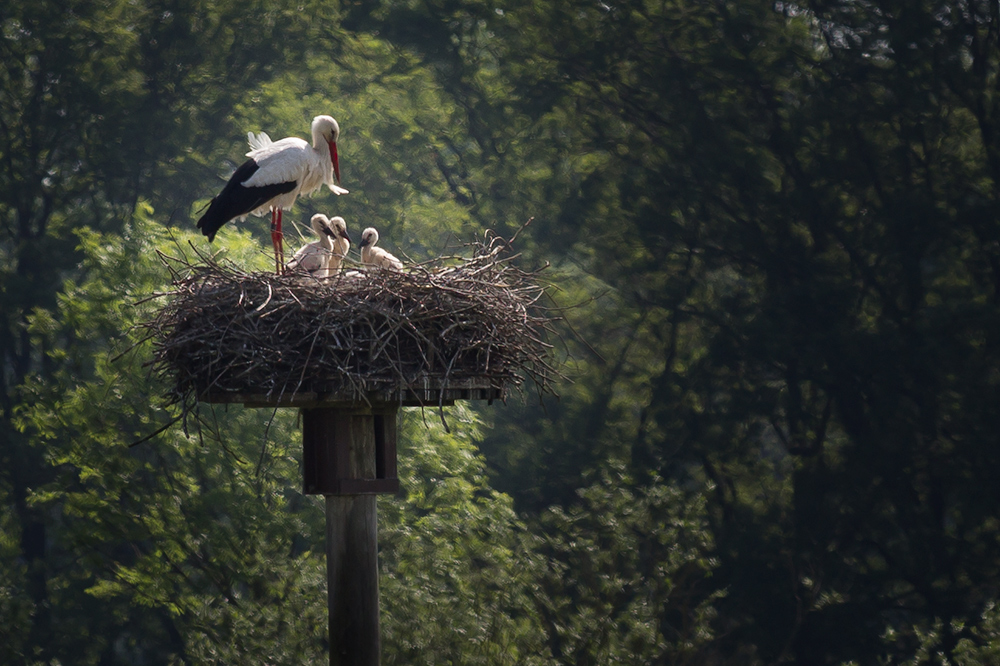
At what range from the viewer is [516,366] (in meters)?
4.87

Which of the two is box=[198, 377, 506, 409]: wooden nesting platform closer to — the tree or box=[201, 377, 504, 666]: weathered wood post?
box=[201, 377, 504, 666]: weathered wood post

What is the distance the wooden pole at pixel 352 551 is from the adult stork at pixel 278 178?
2.30m

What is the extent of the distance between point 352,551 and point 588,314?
482 inches

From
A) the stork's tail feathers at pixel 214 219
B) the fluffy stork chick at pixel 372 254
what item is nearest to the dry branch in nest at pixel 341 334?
the fluffy stork chick at pixel 372 254

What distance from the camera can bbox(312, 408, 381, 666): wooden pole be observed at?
4559mm

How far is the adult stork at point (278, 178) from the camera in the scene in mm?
6809

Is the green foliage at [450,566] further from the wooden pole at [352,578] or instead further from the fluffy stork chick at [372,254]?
the wooden pole at [352,578]

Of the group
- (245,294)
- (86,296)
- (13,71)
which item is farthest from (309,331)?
(13,71)

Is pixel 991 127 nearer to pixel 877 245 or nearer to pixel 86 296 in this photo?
pixel 877 245

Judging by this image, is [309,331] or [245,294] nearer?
[309,331]

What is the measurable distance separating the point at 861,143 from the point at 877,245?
1.47 metres

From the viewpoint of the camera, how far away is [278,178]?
22.4 ft

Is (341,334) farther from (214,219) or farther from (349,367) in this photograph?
(214,219)

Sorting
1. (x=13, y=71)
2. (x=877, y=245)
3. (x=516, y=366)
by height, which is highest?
(x=13, y=71)
